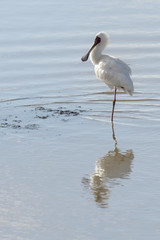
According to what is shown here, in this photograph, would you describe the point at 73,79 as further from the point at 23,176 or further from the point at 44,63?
the point at 23,176

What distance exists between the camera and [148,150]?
335 inches

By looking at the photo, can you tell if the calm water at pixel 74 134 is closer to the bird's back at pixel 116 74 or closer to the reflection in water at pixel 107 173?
the reflection in water at pixel 107 173

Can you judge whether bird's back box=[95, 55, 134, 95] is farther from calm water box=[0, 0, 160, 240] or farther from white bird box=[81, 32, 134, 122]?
calm water box=[0, 0, 160, 240]

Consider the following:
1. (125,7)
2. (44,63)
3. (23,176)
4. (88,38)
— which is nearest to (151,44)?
(88,38)

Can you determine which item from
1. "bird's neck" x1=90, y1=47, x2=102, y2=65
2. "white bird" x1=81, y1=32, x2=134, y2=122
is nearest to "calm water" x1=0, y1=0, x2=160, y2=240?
"white bird" x1=81, y1=32, x2=134, y2=122

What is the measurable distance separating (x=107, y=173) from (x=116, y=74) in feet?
10.9

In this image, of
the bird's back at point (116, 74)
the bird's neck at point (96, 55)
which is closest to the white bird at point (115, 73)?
the bird's back at point (116, 74)

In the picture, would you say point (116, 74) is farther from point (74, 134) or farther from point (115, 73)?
point (74, 134)

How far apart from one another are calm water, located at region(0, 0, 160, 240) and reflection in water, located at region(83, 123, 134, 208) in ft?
0.04

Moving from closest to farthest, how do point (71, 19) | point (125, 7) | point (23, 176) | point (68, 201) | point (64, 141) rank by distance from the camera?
point (68, 201) < point (23, 176) < point (64, 141) < point (71, 19) < point (125, 7)

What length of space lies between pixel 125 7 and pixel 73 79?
696 cm

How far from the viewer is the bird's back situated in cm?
1071

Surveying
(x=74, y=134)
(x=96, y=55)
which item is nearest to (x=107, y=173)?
(x=74, y=134)

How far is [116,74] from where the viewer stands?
10.8 meters
